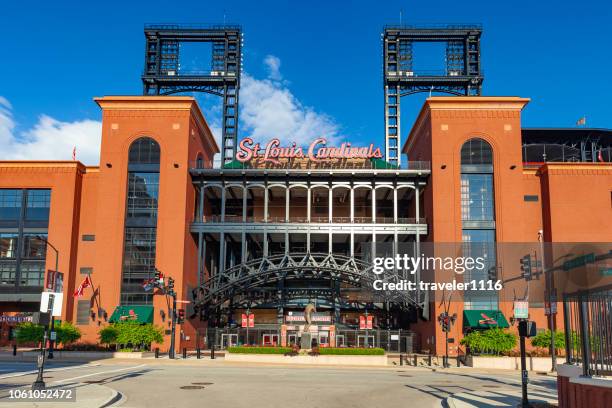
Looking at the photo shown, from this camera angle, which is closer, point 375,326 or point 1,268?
point 1,268

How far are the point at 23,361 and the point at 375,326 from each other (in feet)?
110

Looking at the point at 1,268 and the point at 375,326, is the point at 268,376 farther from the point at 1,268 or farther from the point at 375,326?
the point at 1,268

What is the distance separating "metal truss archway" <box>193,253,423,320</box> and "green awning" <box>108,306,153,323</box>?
424cm

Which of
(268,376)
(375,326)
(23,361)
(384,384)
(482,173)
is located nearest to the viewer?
(384,384)

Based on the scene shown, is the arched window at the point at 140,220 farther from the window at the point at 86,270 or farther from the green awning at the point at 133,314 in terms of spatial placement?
the window at the point at 86,270

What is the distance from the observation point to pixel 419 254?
56.7 m

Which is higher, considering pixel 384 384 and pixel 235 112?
pixel 235 112

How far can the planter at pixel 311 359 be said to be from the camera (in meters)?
41.6

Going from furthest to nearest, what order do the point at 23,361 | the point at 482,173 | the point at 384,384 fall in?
1. the point at 482,173
2. the point at 23,361
3. the point at 384,384

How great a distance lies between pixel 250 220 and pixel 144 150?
12.8 metres

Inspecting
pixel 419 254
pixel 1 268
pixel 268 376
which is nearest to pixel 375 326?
pixel 419 254

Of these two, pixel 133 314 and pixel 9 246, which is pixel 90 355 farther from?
pixel 9 246

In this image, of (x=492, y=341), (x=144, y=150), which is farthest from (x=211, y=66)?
(x=492, y=341)

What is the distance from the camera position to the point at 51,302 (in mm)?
22156
